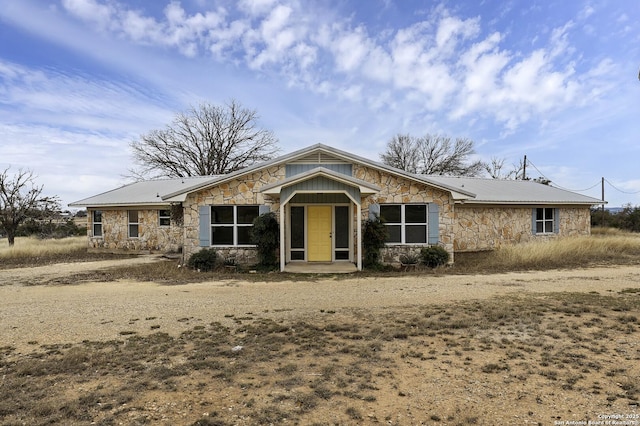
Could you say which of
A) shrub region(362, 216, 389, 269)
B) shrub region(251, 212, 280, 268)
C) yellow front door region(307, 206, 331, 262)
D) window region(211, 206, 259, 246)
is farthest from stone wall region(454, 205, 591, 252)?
window region(211, 206, 259, 246)

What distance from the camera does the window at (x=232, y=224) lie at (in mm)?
14367

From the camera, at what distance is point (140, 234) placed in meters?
20.6

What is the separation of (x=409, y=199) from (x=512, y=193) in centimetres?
914

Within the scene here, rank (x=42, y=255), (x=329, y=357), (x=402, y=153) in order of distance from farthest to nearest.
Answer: (x=402, y=153)
(x=42, y=255)
(x=329, y=357)

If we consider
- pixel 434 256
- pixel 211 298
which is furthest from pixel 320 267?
pixel 211 298

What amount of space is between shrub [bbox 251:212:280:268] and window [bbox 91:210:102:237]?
12051mm

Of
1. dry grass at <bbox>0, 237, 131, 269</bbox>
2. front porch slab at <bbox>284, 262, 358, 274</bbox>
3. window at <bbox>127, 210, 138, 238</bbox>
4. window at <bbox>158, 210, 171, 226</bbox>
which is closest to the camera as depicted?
front porch slab at <bbox>284, 262, 358, 274</bbox>

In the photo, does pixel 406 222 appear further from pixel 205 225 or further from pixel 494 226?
pixel 494 226

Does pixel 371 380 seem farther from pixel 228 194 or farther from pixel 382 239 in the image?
pixel 228 194

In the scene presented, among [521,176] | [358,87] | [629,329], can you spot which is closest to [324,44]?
[358,87]

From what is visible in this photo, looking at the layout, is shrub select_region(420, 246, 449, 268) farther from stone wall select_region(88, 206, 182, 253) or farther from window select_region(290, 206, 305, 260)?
stone wall select_region(88, 206, 182, 253)

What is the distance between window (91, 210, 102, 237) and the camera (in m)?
21.5

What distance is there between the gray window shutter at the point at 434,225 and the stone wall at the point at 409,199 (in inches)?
4.4

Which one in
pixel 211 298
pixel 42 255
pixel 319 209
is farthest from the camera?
pixel 42 255
